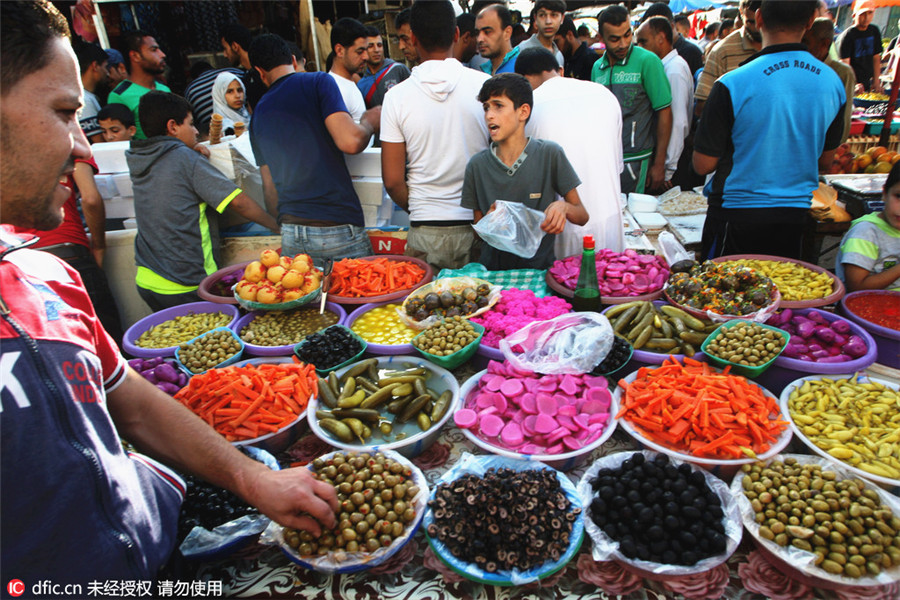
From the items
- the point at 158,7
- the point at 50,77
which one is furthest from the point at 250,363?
the point at 158,7

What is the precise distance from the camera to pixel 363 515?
159 centimetres

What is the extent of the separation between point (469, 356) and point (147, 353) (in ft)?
5.90

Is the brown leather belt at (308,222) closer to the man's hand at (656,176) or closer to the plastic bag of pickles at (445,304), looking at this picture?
the plastic bag of pickles at (445,304)

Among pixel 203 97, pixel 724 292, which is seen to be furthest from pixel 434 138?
pixel 203 97

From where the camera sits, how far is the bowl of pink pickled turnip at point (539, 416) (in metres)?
1.88

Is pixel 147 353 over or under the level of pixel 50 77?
under

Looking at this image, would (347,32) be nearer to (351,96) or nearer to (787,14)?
(351,96)

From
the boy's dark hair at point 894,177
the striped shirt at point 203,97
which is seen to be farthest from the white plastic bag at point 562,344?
the striped shirt at point 203,97

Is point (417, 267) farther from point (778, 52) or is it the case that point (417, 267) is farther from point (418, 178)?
point (778, 52)

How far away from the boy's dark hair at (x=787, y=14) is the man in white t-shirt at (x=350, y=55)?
3166 millimetres

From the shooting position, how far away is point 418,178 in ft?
12.4

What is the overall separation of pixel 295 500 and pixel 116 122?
15.4ft

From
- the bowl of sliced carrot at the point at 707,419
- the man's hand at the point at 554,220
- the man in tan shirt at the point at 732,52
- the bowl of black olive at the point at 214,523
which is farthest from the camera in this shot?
the man in tan shirt at the point at 732,52

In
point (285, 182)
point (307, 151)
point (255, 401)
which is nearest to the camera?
point (255, 401)
